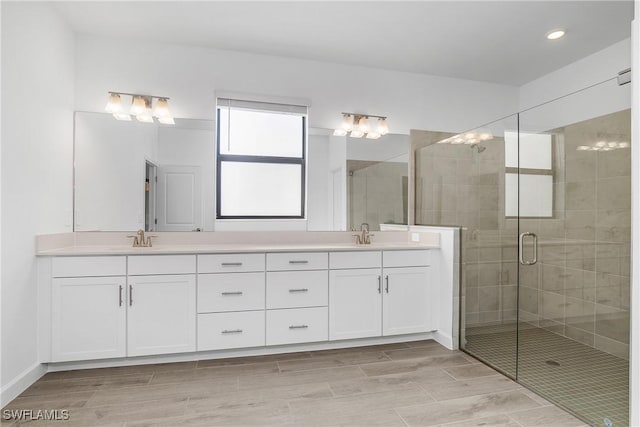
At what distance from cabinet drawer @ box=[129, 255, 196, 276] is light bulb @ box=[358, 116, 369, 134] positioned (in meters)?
1.97

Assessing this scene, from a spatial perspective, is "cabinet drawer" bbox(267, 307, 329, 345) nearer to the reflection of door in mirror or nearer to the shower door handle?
the reflection of door in mirror

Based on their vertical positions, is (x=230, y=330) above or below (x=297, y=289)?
below

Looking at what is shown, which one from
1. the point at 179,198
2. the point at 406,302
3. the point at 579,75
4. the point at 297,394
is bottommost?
the point at 297,394

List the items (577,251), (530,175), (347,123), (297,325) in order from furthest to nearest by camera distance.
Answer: (347,123) → (297,325) → (530,175) → (577,251)

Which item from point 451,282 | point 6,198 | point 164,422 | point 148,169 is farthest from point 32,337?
point 451,282

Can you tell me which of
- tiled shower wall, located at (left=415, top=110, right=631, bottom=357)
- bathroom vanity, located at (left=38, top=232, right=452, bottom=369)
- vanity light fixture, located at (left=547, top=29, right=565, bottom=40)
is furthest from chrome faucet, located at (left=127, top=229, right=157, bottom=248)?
vanity light fixture, located at (left=547, top=29, right=565, bottom=40)

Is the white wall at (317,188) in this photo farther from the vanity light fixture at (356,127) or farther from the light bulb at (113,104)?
the light bulb at (113,104)

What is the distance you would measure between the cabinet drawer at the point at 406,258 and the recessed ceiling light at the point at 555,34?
A: 203 centimetres

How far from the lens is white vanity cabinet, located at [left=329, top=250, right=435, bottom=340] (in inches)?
109

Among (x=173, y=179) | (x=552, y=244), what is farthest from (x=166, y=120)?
(x=552, y=244)

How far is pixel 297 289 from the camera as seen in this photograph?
269 cm

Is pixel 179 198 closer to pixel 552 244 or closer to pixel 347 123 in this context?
Result: pixel 347 123

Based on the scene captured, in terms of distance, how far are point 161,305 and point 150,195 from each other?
0.97m

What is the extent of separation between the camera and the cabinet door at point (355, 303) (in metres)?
2.76
